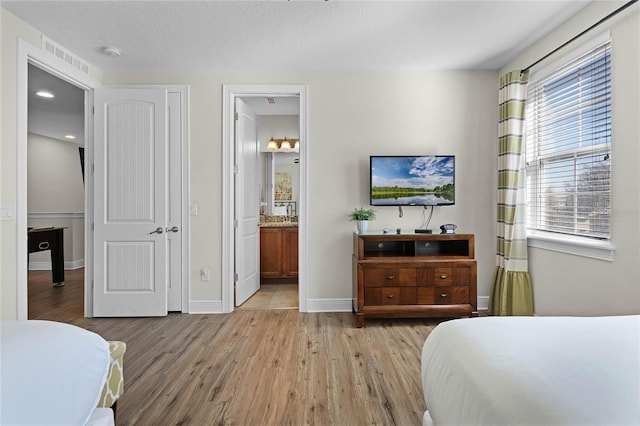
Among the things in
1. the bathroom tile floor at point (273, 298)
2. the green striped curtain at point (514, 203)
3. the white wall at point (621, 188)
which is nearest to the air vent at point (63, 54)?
the bathroom tile floor at point (273, 298)

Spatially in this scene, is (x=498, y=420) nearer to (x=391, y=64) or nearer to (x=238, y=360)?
(x=238, y=360)

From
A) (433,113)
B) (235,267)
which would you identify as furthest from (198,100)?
(433,113)

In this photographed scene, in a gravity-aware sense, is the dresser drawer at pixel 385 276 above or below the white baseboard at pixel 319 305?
above

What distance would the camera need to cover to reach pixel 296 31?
2.79 metres

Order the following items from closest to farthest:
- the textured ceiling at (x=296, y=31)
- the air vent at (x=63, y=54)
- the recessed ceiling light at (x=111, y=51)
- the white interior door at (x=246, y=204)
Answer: the textured ceiling at (x=296, y=31)
the air vent at (x=63, y=54)
the recessed ceiling light at (x=111, y=51)
the white interior door at (x=246, y=204)

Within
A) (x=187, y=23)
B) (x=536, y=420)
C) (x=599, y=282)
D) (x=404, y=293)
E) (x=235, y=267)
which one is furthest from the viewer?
(x=235, y=267)

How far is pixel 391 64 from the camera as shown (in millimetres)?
3443

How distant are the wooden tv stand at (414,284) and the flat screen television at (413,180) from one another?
1.53 ft

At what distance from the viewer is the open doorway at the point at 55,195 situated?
14.3 ft

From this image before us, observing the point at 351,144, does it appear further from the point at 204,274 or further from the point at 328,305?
the point at 204,274

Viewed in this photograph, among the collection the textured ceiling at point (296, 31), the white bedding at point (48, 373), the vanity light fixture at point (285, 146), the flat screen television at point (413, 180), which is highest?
the textured ceiling at point (296, 31)

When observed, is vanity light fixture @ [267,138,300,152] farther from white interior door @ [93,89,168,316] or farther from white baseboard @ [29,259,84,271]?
white baseboard @ [29,259,84,271]

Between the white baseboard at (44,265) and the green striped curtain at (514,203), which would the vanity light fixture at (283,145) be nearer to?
the green striped curtain at (514,203)

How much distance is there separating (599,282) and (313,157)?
260 centimetres
